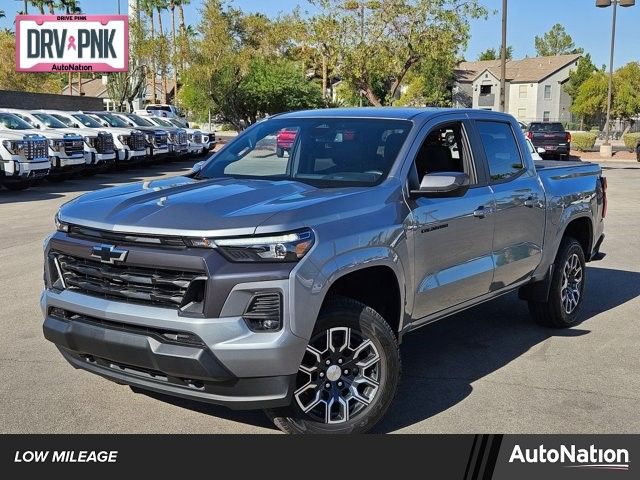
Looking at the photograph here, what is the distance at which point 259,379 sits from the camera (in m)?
3.71

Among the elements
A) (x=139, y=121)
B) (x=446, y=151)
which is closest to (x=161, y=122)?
(x=139, y=121)

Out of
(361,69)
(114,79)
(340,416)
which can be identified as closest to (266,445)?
(340,416)

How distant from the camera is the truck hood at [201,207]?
378cm

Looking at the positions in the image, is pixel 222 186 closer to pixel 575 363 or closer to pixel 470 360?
pixel 470 360

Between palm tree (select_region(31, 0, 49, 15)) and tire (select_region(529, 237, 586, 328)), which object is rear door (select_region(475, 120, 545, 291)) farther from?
palm tree (select_region(31, 0, 49, 15))

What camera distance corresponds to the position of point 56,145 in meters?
19.6

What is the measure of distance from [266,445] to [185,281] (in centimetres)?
106

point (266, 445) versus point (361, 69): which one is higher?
point (361, 69)

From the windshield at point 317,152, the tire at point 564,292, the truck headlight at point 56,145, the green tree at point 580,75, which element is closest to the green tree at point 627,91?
the green tree at point 580,75

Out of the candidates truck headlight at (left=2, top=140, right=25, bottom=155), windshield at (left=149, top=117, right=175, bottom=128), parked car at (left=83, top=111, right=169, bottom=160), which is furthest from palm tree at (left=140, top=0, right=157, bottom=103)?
truck headlight at (left=2, top=140, right=25, bottom=155)

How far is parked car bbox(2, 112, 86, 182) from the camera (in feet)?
62.9

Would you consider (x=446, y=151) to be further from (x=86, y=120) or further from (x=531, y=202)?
(x=86, y=120)

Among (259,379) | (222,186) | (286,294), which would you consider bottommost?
(259,379)

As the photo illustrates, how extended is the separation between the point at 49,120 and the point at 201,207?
1946 centimetres
